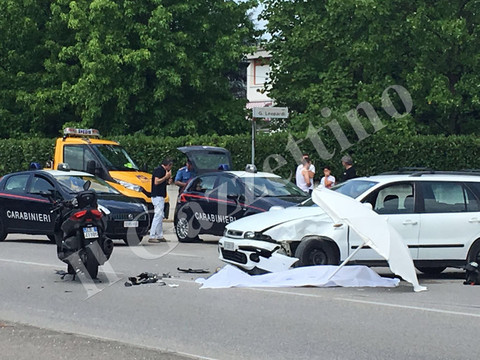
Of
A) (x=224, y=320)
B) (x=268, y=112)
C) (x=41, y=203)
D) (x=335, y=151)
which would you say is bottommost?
(x=224, y=320)

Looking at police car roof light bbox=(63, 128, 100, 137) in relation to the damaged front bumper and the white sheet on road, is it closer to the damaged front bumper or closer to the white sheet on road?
the damaged front bumper

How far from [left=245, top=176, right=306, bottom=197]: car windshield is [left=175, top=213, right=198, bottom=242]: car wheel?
1716 mm

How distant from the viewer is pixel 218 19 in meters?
34.5

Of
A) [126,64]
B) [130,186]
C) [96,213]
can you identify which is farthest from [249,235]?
[126,64]

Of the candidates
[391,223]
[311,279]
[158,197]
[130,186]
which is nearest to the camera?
[311,279]

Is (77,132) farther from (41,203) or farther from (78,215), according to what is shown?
(78,215)

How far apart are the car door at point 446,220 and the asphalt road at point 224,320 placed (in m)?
0.51

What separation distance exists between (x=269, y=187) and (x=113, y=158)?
6736 mm

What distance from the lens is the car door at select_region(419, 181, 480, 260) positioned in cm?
1241

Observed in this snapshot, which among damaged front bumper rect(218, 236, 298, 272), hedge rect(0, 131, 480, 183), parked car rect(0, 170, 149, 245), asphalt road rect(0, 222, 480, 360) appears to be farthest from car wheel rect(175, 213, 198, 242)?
hedge rect(0, 131, 480, 183)

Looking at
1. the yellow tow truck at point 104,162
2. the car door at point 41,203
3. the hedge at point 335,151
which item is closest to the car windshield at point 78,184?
the car door at point 41,203

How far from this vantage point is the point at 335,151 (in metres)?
27.8

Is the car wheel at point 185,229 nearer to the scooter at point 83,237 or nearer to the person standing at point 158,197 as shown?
the person standing at point 158,197

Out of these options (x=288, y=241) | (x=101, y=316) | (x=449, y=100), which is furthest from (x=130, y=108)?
(x=101, y=316)
